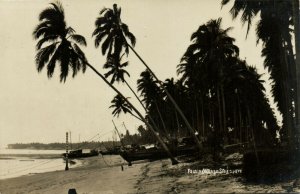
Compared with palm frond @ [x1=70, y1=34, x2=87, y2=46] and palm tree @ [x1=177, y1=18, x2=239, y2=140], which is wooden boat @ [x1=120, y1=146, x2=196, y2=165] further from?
palm frond @ [x1=70, y1=34, x2=87, y2=46]

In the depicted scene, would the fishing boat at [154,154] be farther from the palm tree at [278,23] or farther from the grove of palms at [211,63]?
the palm tree at [278,23]

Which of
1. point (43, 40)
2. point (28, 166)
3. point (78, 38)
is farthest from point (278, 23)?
point (28, 166)

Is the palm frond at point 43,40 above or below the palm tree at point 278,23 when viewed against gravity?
above

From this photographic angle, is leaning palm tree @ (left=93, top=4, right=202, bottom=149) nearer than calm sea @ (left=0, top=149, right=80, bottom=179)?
Yes

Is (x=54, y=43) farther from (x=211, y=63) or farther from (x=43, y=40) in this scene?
(x=211, y=63)

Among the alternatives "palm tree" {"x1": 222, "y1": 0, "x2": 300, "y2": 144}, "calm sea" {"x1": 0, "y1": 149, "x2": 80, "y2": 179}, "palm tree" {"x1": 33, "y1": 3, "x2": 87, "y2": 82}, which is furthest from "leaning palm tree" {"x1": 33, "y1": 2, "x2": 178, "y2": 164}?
"calm sea" {"x1": 0, "y1": 149, "x2": 80, "y2": 179}

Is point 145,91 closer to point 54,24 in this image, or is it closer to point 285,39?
point 54,24

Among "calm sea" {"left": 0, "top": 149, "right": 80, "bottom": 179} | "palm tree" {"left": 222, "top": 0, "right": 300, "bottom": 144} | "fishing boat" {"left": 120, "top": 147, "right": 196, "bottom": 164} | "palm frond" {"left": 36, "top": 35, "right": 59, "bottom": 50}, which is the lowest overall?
"calm sea" {"left": 0, "top": 149, "right": 80, "bottom": 179}

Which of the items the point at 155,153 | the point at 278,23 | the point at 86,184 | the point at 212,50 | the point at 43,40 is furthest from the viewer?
the point at 155,153

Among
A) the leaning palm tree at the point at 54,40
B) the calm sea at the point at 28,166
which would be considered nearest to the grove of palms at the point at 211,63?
the leaning palm tree at the point at 54,40

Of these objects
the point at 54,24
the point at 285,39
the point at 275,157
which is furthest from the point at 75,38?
the point at 275,157

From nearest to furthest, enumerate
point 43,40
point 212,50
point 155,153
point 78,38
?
point 43,40 → point 78,38 → point 212,50 → point 155,153
